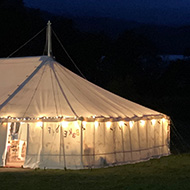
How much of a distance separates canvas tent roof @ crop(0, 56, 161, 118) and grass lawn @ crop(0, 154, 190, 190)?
1.46 metres

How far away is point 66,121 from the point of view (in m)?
12.0

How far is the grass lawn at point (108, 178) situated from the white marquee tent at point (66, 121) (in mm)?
548

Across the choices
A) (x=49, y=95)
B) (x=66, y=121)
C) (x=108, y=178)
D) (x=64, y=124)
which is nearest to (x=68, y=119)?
(x=66, y=121)

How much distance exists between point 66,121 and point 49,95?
1.41 metres

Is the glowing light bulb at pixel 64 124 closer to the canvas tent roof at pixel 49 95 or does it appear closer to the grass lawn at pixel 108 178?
the canvas tent roof at pixel 49 95

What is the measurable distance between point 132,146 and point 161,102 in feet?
56.4

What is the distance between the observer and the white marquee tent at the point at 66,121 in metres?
12.2

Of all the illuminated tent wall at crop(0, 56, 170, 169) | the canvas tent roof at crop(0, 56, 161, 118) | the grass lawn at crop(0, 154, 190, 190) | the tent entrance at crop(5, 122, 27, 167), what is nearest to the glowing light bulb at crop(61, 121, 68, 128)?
the illuminated tent wall at crop(0, 56, 170, 169)

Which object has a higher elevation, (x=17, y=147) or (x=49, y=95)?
(x=49, y=95)

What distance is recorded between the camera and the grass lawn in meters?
9.30

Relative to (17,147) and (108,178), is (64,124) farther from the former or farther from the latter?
(108,178)

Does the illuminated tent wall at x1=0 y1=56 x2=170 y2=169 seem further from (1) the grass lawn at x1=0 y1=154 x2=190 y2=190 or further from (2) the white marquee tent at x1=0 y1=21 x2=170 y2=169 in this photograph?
(1) the grass lawn at x1=0 y1=154 x2=190 y2=190

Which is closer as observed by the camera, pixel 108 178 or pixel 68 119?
pixel 108 178

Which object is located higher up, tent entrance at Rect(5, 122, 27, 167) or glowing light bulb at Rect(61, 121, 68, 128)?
glowing light bulb at Rect(61, 121, 68, 128)
